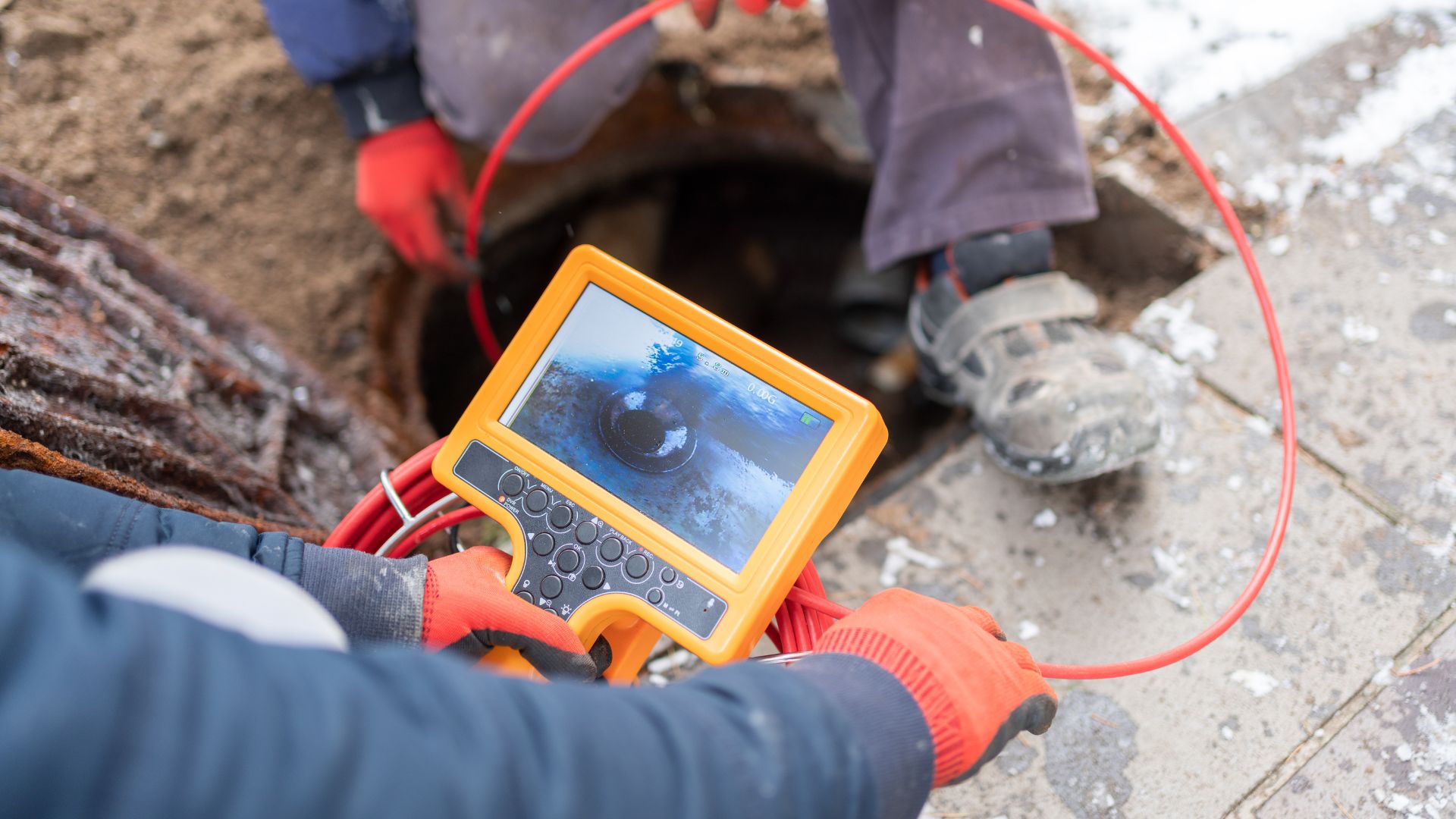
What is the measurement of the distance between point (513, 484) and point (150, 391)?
497mm

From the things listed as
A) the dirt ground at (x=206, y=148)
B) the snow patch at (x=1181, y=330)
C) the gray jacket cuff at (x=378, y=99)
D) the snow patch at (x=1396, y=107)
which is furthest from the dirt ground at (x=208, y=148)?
the snow patch at (x=1396, y=107)

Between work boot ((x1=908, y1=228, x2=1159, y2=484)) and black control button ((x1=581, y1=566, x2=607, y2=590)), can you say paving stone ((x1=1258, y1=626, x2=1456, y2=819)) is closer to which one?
work boot ((x1=908, y1=228, x2=1159, y2=484))

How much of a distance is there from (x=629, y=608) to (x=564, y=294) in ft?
1.12

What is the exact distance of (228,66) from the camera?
1.63 m

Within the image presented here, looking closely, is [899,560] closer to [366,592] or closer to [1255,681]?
[1255,681]

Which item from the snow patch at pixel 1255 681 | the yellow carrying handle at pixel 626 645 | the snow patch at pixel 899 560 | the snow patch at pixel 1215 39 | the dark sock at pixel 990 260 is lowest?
the snow patch at pixel 1255 681

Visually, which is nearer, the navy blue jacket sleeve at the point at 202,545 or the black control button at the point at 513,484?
the navy blue jacket sleeve at the point at 202,545

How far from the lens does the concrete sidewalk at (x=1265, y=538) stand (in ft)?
3.21

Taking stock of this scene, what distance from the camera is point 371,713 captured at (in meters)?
0.51

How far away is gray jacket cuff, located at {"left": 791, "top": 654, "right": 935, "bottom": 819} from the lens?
666mm

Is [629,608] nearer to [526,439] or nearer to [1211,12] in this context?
[526,439]

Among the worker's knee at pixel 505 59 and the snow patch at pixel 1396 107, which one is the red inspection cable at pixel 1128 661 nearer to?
the worker's knee at pixel 505 59

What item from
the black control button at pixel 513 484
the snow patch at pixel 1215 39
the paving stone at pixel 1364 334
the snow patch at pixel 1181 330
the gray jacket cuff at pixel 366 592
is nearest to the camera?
the gray jacket cuff at pixel 366 592

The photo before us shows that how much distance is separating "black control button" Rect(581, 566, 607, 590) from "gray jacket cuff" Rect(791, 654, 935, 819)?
231mm
